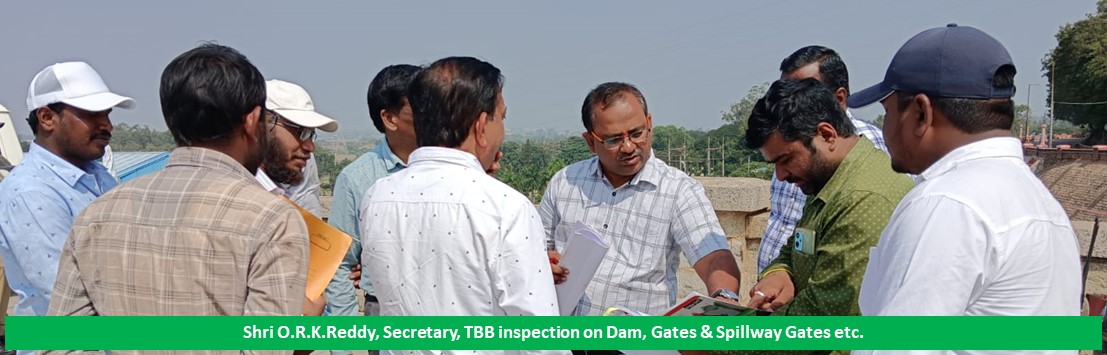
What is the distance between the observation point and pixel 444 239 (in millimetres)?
2057

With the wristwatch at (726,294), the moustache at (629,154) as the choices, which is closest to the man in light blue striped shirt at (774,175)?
the wristwatch at (726,294)

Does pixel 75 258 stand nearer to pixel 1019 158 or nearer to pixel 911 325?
pixel 911 325

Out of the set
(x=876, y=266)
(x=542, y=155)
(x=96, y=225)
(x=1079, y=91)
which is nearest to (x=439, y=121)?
(x=96, y=225)

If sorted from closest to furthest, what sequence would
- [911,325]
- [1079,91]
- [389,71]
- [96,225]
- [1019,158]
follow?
[911,325]
[1019,158]
[96,225]
[389,71]
[1079,91]

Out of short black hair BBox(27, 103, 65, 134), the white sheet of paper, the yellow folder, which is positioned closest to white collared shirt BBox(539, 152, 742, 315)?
the white sheet of paper

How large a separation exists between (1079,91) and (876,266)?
50700 mm

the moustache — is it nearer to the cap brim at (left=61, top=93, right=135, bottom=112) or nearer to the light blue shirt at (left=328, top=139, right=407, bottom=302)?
the light blue shirt at (left=328, top=139, right=407, bottom=302)

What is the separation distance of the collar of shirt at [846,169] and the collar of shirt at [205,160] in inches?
62.4

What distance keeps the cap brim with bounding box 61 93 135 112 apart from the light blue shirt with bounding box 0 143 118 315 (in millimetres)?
201

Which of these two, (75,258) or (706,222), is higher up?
(75,258)

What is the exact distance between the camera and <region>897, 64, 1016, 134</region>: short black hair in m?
1.69

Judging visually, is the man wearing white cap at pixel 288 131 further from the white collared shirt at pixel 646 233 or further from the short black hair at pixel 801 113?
the short black hair at pixel 801 113

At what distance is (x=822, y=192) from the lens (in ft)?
7.90

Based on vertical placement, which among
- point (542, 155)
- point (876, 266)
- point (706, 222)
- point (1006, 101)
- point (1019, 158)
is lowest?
point (542, 155)
